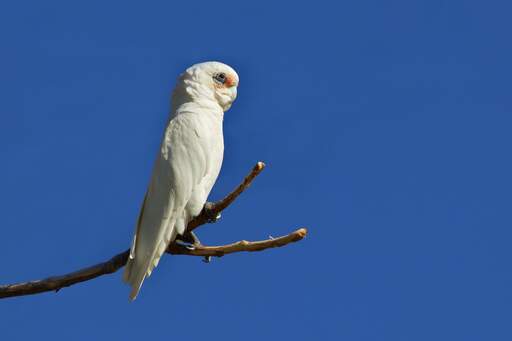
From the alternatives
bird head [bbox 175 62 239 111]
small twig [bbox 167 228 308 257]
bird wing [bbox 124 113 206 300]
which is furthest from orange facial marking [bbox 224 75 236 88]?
small twig [bbox 167 228 308 257]

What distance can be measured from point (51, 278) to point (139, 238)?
0.74 m

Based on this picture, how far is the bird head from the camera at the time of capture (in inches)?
243

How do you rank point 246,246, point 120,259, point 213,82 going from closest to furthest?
point 246,246 < point 120,259 < point 213,82

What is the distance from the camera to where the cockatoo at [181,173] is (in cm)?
529

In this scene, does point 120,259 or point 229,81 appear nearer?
point 120,259

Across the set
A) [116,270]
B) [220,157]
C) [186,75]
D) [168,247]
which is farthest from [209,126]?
[116,270]

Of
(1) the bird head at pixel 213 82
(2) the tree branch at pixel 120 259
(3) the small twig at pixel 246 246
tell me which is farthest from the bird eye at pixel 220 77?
(3) the small twig at pixel 246 246

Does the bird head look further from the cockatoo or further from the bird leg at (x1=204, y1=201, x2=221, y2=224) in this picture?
the bird leg at (x1=204, y1=201, x2=221, y2=224)

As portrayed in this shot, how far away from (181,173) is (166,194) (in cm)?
21

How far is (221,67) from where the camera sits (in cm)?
632

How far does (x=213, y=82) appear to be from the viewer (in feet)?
20.5

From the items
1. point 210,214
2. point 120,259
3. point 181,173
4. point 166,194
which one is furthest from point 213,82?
point 120,259

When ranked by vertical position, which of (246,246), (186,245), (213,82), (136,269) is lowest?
(136,269)

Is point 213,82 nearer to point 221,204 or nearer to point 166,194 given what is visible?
point 166,194
